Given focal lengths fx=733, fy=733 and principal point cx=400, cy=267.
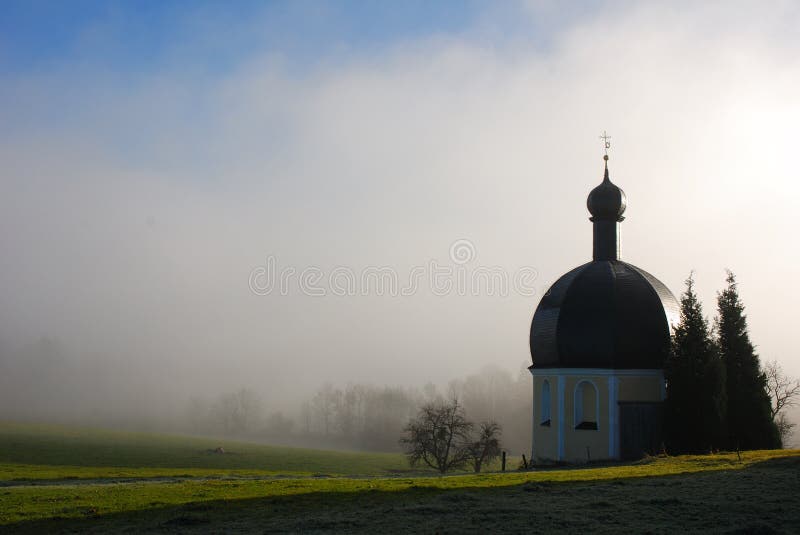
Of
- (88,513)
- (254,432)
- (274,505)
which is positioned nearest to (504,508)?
(274,505)

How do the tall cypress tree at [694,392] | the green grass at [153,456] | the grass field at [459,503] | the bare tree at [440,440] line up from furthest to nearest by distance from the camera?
the green grass at [153,456] → the bare tree at [440,440] → the tall cypress tree at [694,392] → the grass field at [459,503]

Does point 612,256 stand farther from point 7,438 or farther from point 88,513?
point 7,438

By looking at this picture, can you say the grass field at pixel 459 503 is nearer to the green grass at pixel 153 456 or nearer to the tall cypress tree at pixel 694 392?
the tall cypress tree at pixel 694 392

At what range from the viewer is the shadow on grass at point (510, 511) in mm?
14602

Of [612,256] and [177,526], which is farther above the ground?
[612,256]

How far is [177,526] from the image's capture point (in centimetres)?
Result: 1609

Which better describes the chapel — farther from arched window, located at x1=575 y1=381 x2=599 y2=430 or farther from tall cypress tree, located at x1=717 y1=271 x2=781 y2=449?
tall cypress tree, located at x1=717 y1=271 x2=781 y2=449

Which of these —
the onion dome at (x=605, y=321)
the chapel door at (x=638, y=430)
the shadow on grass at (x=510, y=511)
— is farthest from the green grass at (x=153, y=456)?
the shadow on grass at (x=510, y=511)

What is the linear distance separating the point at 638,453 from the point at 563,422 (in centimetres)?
355

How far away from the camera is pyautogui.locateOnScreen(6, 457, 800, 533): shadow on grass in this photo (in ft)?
47.9

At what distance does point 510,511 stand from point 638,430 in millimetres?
19711

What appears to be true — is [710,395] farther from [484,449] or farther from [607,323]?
[484,449]

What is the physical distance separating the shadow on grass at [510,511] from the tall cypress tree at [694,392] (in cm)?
1215

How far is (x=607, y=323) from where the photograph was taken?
112ft
